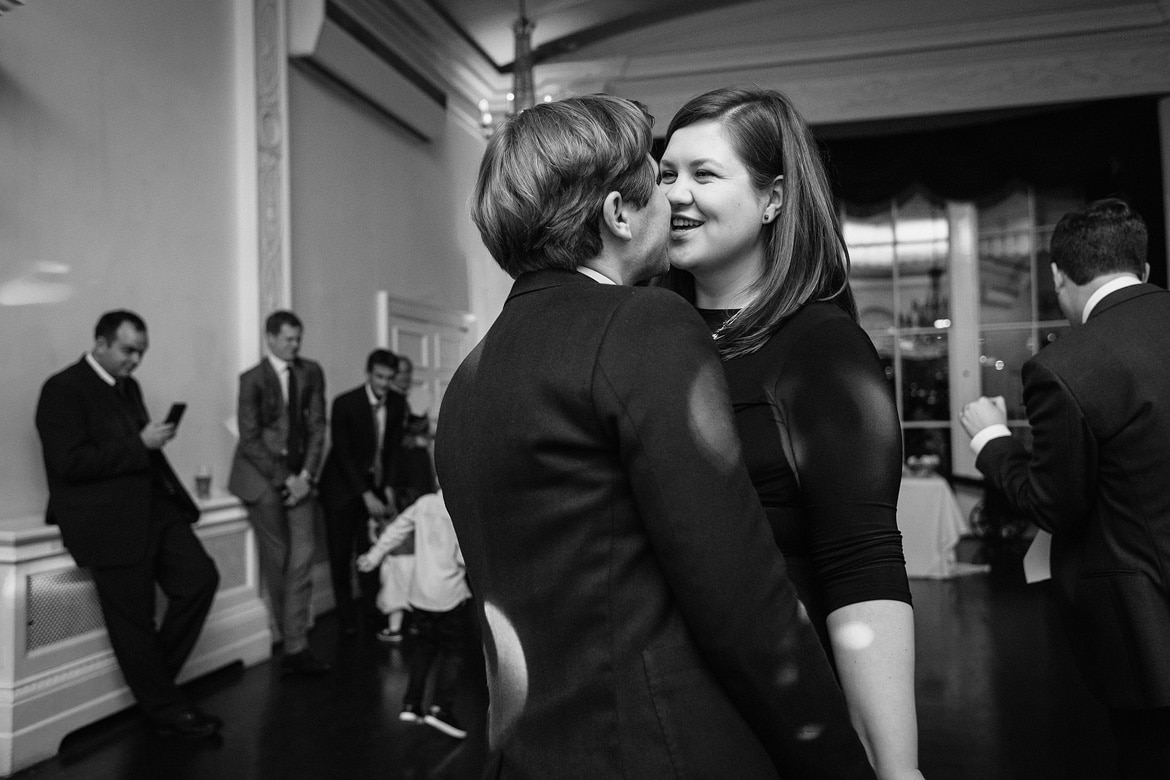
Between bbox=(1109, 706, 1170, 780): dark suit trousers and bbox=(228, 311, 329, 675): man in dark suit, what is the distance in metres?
3.83

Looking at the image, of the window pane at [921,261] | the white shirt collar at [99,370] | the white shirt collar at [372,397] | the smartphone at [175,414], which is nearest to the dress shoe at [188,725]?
the smartphone at [175,414]

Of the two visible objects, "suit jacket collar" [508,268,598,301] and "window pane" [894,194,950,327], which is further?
"window pane" [894,194,950,327]

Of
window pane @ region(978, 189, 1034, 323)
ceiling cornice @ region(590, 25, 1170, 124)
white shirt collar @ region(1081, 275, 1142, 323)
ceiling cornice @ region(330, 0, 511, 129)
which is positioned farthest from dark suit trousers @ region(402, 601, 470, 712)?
window pane @ region(978, 189, 1034, 323)

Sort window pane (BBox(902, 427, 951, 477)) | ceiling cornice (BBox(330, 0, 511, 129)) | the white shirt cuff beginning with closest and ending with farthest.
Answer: the white shirt cuff < ceiling cornice (BBox(330, 0, 511, 129)) < window pane (BBox(902, 427, 951, 477))

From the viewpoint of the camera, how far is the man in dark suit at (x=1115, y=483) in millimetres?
1712

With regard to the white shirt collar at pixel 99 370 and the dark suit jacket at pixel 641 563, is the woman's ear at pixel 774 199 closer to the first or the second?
the dark suit jacket at pixel 641 563

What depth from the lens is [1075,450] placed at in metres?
1.75

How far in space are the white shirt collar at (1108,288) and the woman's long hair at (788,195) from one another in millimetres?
910

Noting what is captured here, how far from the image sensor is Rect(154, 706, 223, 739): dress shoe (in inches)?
143

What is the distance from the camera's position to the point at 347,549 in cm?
563

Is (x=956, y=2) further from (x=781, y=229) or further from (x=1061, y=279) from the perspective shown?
(x=781, y=229)

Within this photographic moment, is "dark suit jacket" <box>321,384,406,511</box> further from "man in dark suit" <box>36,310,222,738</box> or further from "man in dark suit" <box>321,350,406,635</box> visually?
"man in dark suit" <box>36,310,222,738</box>

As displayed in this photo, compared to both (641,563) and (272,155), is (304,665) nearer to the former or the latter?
(272,155)

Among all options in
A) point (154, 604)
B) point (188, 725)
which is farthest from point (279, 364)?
point (188, 725)
